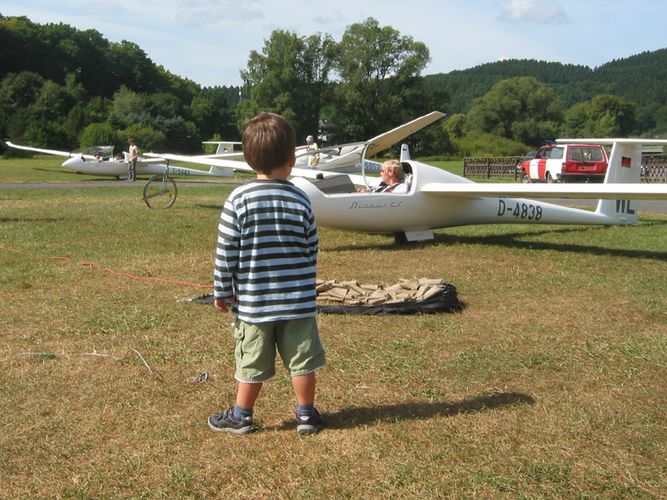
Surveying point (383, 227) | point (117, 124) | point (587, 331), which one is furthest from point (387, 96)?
point (587, 331)

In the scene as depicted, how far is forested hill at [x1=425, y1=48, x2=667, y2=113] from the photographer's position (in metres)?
144

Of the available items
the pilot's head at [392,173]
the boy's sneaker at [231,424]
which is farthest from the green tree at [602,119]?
the boy's sneaker at [231,424]

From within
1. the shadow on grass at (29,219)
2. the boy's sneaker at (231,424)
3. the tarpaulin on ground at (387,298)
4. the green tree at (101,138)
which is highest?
the green tree at (101,138)

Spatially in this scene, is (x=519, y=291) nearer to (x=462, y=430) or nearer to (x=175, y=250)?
(x=462, y=430)

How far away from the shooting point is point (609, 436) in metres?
3.53

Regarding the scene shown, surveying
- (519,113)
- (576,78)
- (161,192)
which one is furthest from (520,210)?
(576,78)

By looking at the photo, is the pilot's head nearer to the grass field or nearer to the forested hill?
the grass field

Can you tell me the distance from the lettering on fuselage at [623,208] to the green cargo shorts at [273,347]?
1031 centimetres

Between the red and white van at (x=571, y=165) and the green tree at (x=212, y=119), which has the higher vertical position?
the green tree at (x=212, y=119)

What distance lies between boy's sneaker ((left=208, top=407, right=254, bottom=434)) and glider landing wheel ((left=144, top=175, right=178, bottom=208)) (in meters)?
14.0

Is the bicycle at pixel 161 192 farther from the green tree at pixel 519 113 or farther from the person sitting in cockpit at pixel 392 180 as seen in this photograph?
the green tree at pixel 519 113

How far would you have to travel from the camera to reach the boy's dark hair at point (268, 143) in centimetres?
343

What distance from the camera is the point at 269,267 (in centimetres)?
346

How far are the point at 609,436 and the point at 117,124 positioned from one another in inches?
2713
